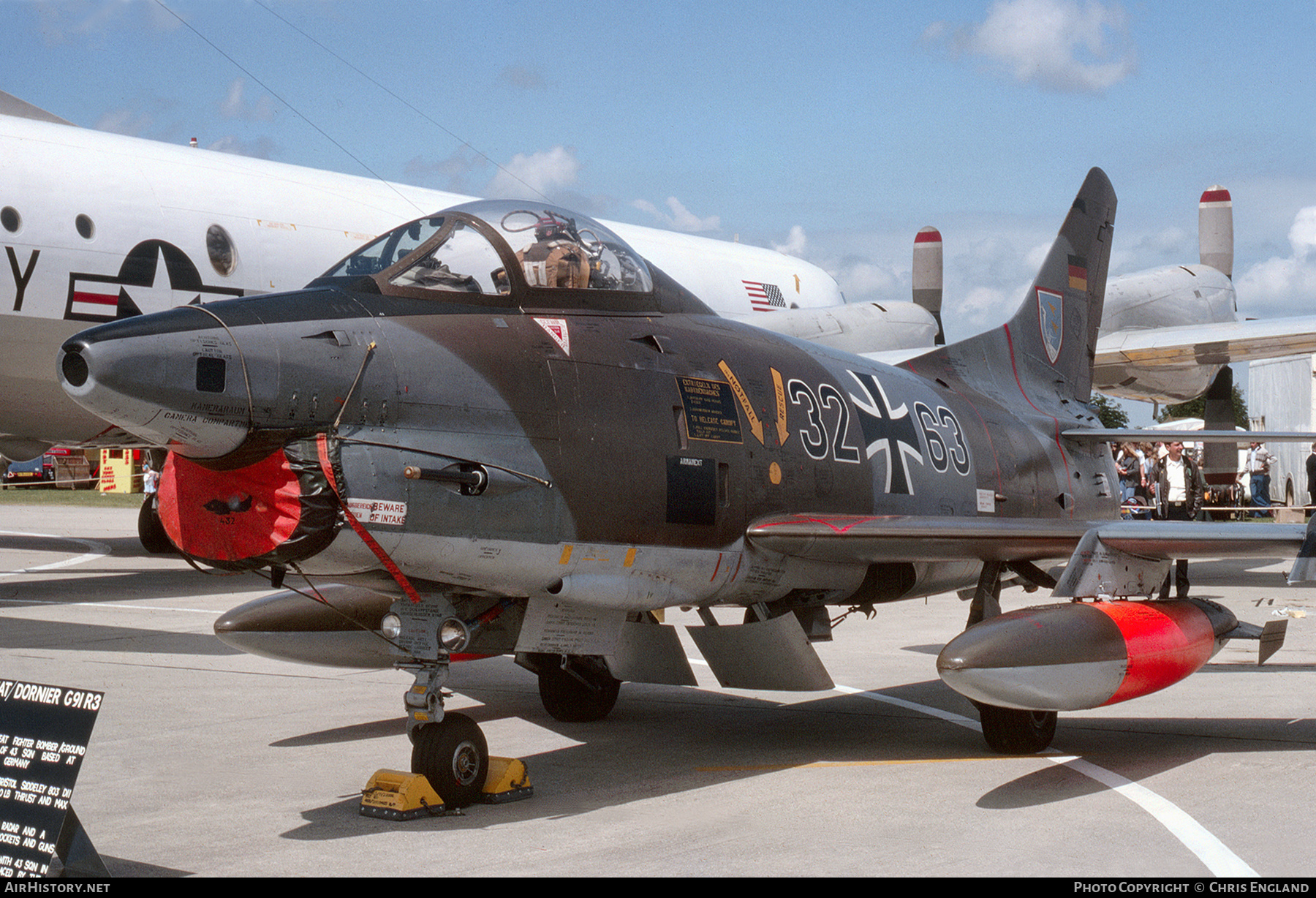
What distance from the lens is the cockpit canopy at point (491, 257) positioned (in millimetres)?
6320

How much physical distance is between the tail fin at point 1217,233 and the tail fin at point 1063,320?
43.6 feet

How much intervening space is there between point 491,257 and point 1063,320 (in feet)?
23.9

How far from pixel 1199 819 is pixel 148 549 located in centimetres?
1876

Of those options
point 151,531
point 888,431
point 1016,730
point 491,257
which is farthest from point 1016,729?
point 151,531

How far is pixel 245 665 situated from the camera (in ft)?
34.3

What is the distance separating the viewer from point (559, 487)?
20.3 ft

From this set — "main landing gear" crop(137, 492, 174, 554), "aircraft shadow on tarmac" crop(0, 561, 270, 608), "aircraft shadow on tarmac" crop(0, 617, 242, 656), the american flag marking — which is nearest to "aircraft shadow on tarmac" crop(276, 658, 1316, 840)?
"aircraft shadow on tarmac" crop(0, 617, 242, 656)

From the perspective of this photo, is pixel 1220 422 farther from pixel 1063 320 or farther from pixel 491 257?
pixel 491 257

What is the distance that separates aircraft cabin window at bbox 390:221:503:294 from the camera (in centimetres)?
628

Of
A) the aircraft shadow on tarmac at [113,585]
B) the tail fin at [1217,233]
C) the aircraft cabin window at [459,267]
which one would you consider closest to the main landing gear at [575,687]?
the aircraft cabin window at [459,267]

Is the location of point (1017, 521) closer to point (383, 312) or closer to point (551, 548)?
point (551, 548)

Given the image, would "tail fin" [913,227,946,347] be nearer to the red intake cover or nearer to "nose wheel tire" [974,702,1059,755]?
"nose wheel tire" [974,702,1059,755]

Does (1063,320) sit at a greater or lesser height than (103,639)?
greater

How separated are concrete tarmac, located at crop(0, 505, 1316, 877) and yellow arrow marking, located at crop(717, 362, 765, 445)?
6.31 feet
